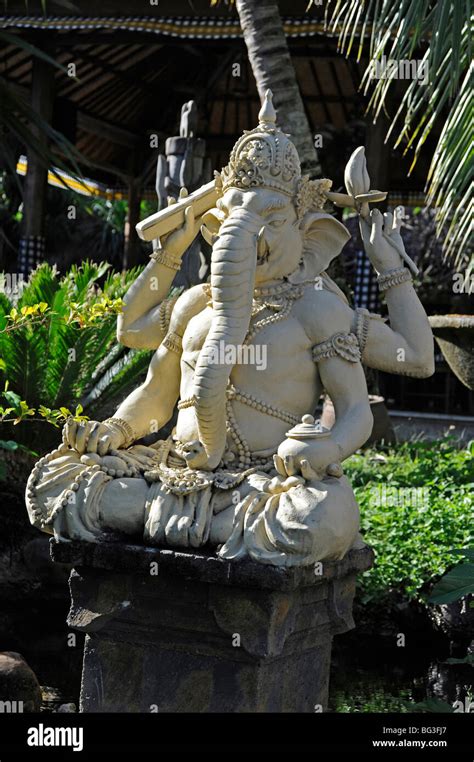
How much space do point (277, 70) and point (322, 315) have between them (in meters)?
3.48

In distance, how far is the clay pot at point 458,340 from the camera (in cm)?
623

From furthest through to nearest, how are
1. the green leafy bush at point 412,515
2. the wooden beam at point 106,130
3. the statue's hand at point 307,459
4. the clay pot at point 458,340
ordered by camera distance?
the wooden beam at point 106,130
the clay pot at point 458,340
the green leafy bush at point 412,515
the statue's hand at point 307,459

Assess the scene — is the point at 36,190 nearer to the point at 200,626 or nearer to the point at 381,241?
the point at 381,241

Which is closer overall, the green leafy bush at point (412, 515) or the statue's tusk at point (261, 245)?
the statue's tusk at point (261, 245)

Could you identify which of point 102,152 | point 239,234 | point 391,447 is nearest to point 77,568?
point 239,234

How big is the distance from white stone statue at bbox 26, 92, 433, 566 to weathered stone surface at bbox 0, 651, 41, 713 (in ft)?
3.19

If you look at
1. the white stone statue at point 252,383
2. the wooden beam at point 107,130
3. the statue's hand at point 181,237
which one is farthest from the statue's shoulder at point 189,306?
the wooden beam at point 107,130

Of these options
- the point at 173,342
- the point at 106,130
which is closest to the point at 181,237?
the point at 173,342

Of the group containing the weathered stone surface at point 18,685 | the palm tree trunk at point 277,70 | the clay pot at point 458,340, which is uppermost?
the palm tree trunk at point 277,70

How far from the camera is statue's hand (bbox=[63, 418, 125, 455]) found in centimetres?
350

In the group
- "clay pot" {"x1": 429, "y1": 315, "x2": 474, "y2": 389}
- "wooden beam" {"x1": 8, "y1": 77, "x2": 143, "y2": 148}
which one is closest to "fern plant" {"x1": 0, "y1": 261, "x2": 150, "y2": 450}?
"clay pot" {"x1": 429, "y1": 315, "x2": 474, "y2": 389}

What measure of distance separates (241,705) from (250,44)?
4523 millimetres

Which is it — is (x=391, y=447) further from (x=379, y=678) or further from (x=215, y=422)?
(x=215, y=422)

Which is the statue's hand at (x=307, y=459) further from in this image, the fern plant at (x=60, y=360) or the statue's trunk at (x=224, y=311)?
the fern plant at (x=60, y=360)
